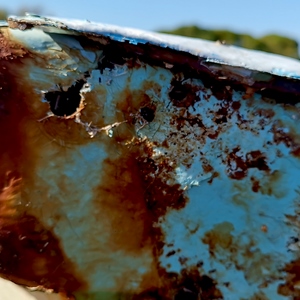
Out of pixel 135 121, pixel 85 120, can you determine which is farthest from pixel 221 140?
pixel 85 120

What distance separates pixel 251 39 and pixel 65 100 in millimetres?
8008

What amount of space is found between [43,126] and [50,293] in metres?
0.39

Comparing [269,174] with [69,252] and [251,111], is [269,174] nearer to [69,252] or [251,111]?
[251,111]

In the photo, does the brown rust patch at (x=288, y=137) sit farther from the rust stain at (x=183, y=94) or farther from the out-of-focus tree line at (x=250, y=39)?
the out-of-focus tree line at (x=250, y=39)

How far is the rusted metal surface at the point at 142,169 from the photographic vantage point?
1022 mm

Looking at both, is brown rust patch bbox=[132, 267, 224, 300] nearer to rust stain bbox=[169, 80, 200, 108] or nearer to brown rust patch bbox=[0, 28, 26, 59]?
rust stain bbox=[169, 80, 200, 108]

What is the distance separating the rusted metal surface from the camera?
1.02m

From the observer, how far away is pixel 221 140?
1.04 meters

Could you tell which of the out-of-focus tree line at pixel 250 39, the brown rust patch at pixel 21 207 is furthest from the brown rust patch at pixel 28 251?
the out-of-focus tree line at pixel 250 39

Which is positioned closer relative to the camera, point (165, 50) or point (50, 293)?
point (165, 50)

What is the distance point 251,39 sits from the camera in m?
8.59

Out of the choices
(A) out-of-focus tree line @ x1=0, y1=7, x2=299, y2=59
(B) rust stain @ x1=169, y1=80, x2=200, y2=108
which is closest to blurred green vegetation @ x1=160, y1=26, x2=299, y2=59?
(A) out-of-focus tree line @ x1=0, y1=7, x2=299, y2=59

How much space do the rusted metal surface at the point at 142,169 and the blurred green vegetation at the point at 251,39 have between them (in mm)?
7230

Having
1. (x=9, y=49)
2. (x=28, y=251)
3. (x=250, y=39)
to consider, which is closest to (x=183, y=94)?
(x=9, y=49)
